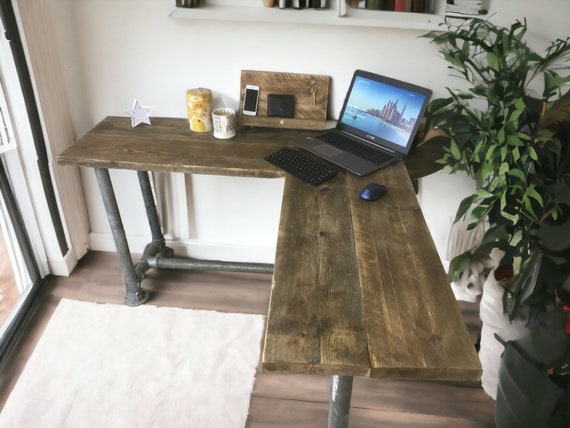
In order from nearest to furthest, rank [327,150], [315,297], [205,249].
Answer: [315,297], [327,150], [205,249]

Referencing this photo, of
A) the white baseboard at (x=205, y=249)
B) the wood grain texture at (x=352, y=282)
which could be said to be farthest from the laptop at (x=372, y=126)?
the white baseboard at (x=205, y=249)

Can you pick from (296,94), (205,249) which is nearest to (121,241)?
(205,249)

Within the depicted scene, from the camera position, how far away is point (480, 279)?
203cm

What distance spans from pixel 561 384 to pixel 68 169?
2057 millimetres

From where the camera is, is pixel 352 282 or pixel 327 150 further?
pixel 327 150

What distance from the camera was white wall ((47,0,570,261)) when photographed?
1880mm

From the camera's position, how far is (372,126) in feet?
6.07

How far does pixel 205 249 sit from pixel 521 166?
1.49 metres

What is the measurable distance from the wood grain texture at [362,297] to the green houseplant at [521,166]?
0.30 metres

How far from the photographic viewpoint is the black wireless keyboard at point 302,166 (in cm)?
161

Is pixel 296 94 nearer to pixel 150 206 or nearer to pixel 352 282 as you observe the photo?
pixel 150 206

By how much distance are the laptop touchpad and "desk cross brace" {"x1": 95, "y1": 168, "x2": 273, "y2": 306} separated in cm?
60

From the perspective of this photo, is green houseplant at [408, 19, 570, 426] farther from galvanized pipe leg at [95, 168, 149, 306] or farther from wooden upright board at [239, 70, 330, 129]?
galvanized pipe leg at [95, 168, 149, 306]

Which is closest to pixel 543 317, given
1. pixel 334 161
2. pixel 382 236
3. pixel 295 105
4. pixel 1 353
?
pixel 382 236
